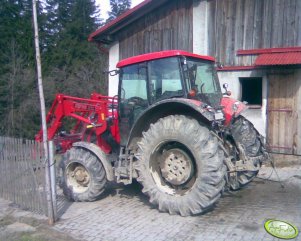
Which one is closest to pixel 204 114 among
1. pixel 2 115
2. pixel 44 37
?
pixel 2 115

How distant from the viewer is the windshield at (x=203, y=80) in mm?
6258

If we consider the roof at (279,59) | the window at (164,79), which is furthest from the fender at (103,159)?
the roof at (279,59)

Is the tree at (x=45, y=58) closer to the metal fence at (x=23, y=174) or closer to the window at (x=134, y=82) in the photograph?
the metal fence at (x=23, y=174)

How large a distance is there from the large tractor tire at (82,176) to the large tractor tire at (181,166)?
0.95m

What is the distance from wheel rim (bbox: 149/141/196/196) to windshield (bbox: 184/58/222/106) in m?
1.02

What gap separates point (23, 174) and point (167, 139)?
8.28 ft

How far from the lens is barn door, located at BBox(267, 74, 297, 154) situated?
9797 millimetres

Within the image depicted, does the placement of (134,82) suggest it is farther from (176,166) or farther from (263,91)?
(263,91)

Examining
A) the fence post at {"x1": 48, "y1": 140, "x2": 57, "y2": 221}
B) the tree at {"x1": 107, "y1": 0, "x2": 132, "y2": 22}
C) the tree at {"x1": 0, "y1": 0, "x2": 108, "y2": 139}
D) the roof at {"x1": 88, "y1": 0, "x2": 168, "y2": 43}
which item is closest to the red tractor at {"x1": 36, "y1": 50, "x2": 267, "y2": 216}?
the fence post at {"x1": 48, "y1": 140, "x2": 57, "y2": 221}

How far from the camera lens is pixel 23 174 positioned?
6.28m

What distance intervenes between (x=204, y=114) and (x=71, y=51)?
25.0m

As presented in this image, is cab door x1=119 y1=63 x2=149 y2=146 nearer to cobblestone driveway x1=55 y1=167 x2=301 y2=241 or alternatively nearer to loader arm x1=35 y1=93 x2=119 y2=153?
loader arm x1=35 y1=93 x2=119 y2=153

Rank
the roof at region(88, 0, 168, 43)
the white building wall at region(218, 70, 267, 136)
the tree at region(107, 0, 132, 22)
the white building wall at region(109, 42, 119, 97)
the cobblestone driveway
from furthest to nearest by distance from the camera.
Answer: the tree at region(107, 0, 132, 22) < the white building wall at region(109, 42, 119, 97) < the roof at region(88, 0, 168, 43) < the white building wall at region(218, 70, 267, 136) < the cobblestone driveway

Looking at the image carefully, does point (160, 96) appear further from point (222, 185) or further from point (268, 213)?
point (268, 213)
